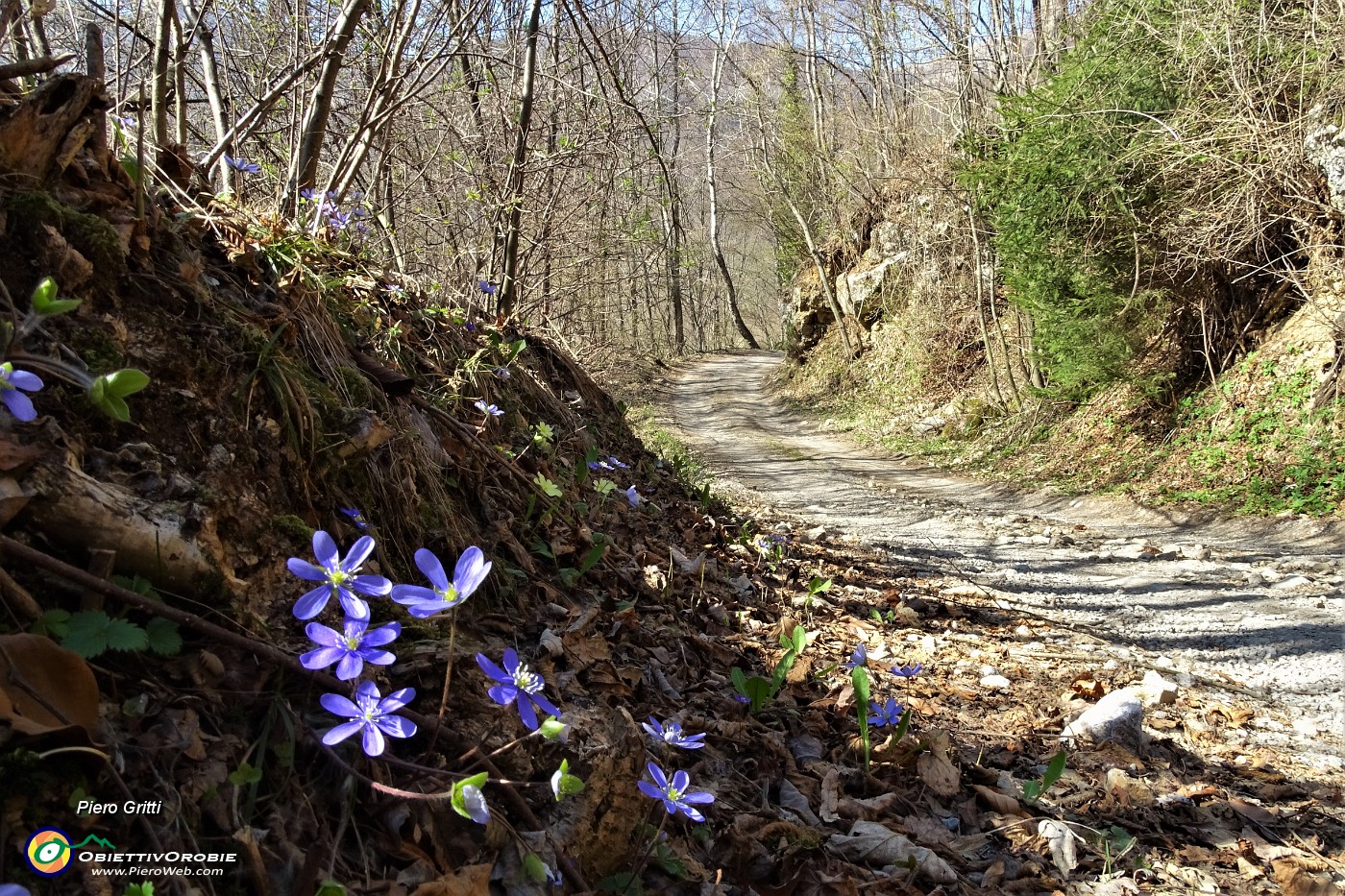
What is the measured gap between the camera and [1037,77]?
1184 centimetres

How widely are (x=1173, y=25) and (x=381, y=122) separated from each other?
8710mm

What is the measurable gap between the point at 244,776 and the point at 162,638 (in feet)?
0.79

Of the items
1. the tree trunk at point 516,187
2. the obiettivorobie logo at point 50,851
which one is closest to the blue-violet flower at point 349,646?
the obiettivorobie logo at point 50,851

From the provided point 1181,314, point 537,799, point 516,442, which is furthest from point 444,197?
point 1181,314

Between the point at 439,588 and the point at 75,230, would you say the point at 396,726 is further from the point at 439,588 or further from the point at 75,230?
the point at 75,230

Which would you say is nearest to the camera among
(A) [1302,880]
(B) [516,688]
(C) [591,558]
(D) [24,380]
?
(D) [24,380]

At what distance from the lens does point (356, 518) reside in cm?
179

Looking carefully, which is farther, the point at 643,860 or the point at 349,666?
the point at 643,860

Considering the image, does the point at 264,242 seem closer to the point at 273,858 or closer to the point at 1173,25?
the point at 273,858

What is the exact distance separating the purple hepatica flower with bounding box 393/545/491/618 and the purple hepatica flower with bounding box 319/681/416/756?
14cm

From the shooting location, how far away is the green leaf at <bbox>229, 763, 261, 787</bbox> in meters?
1.14

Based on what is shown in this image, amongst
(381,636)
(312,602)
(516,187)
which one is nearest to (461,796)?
(381,636)

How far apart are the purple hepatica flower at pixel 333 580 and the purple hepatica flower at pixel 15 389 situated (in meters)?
0.37

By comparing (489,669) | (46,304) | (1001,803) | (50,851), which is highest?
(46,304)
